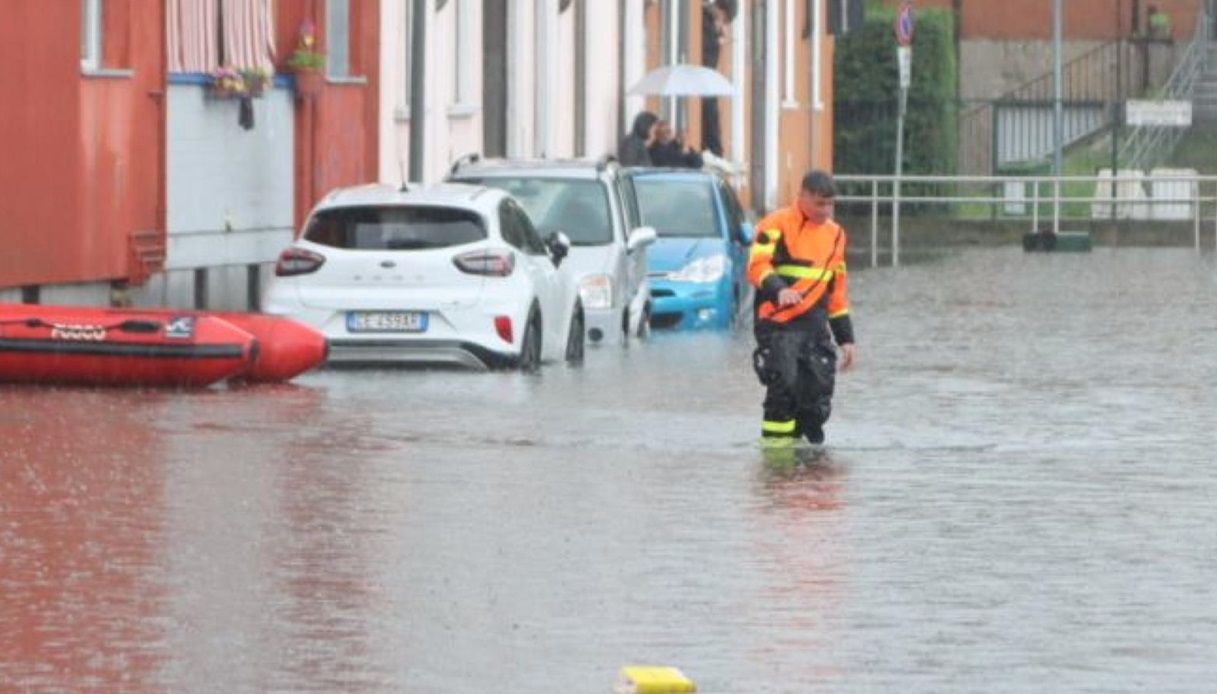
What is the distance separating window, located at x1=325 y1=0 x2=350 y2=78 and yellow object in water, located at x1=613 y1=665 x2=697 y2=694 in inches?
995

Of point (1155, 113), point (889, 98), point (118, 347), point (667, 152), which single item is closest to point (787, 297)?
point (118, 347)

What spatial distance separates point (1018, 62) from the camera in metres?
77.6

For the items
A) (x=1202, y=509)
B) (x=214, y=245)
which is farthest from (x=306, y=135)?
(x=1202, y=509)

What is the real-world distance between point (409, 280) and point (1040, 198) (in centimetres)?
3175

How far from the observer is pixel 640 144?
43.8 metres

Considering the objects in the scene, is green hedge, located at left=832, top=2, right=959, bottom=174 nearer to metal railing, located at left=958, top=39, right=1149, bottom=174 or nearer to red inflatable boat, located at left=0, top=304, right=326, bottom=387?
metal railing, located at left=958, top=39, right=1149, bottom=174

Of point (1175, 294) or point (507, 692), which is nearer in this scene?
point (507, 692)

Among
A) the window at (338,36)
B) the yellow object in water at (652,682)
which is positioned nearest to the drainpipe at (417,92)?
the window at (338,36)

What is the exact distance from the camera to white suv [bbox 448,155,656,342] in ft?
99.0

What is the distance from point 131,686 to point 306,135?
23.9 metres

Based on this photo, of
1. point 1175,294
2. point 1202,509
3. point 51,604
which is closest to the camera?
point 51,604

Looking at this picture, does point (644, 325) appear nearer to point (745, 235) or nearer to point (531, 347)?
point (745, 235)

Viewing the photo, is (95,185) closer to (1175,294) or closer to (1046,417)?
(1046,417)

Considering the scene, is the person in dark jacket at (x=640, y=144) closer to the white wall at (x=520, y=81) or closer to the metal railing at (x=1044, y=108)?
the white wall at (x=520, y=81)
